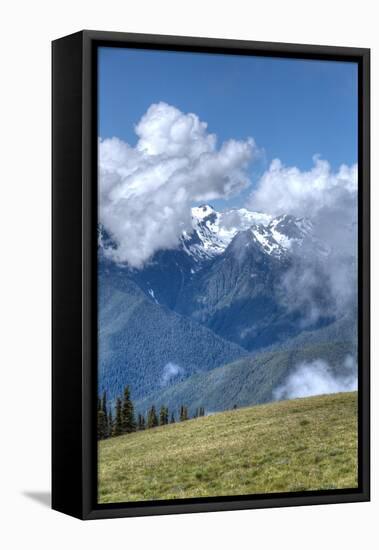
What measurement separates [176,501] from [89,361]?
199cm

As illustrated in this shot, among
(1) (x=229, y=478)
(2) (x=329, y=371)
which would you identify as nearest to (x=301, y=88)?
(2) (x=329, y=371)

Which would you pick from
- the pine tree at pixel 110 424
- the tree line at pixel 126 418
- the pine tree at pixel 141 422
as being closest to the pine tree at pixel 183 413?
the tree line at pixel 126 418

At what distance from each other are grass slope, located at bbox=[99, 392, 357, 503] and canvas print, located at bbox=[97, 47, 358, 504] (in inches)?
0.7

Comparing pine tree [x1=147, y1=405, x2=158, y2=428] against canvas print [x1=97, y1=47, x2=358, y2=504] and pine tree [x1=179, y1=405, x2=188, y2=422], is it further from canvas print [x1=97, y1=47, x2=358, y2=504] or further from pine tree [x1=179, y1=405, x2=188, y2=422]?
pine tree [x1=179, y1=405, x2=188, y2=422]

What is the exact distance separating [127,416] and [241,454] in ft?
4.99

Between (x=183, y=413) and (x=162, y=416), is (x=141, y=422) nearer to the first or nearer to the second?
(x=162, y=416)

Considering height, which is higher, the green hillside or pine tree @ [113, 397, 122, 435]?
the green hillside

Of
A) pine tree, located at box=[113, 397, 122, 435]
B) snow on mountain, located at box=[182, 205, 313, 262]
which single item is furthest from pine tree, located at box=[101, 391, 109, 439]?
snow on mountain, located at box=[182, 205, 313, 262]

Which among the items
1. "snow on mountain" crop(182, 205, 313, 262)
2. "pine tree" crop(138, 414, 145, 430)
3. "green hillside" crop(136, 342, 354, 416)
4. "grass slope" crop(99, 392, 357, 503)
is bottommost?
"grass slope" crop(99, 392, 357, 503)

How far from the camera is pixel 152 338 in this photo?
732 inches

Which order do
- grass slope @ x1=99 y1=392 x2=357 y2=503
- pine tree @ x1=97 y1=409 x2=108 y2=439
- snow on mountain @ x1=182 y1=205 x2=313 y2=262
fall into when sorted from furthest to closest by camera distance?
snow on mountain @ x1=182 y1=205 x2=313 y2=262 < grass slope @ x1=99 y1=392 x2=357 y2=503 < pine tree @ x1=97 y1=409 x2=108 y2=439

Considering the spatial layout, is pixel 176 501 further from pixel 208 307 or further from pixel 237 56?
pixel 237 56

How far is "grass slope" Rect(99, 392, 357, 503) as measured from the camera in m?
18.3

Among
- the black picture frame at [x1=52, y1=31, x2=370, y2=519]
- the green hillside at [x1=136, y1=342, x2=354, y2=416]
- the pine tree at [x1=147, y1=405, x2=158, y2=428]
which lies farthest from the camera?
the green hillside at [x1=136, y1=342, x2=354, y2=416]
